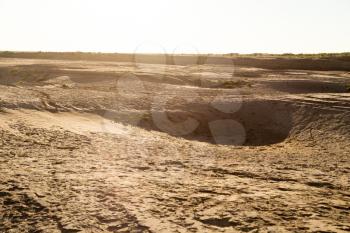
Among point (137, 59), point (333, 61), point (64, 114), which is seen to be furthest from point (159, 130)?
point (137, 59)

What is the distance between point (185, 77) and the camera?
20.1m

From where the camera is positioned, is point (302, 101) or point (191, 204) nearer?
point (191, 204)

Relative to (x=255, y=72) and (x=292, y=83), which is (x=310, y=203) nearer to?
(x=292, y=83)

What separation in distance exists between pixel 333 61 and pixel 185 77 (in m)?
13.1

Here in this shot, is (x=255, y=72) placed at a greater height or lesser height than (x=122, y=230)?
greater

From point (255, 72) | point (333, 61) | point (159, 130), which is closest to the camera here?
point (159, 130)

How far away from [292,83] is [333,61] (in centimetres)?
1292

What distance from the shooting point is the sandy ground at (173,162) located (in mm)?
4551

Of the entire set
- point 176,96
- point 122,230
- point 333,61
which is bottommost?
point 122,230

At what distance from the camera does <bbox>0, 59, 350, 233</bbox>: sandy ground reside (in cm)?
455

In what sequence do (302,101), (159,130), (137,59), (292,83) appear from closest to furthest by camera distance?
(159,130), (302,101), (292,83), (137,59)

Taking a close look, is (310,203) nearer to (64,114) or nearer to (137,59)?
(64,114)

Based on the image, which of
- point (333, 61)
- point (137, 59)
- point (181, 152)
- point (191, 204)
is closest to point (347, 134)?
point (181, 152)

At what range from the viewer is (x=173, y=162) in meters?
6.91
